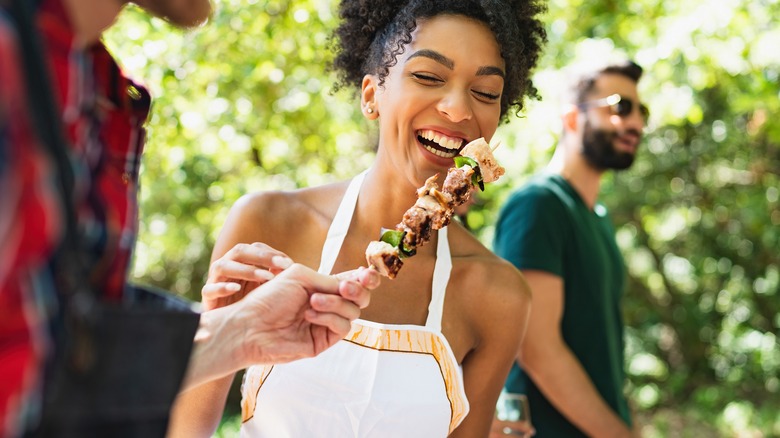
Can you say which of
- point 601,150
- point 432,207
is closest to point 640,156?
point 601,150

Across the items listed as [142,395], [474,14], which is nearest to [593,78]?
[474,14]

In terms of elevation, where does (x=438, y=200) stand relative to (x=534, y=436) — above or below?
above

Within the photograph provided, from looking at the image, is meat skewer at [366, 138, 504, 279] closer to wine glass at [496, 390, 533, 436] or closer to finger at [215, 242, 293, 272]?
finger at [215, 242, 293, 272]

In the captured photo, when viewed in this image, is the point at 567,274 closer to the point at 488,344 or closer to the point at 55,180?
the point at 488,344

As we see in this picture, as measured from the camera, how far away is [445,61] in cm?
274

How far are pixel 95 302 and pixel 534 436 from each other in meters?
3.16

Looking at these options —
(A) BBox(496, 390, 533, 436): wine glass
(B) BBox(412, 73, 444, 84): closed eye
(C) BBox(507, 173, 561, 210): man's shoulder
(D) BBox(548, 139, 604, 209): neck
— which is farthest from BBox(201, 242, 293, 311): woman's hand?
(D) BBox(548, 139, 604, 209): neck

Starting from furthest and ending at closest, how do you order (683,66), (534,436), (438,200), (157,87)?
(683,66) → (157,87) → (534,436) → (438,200)

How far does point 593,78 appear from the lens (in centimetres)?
490

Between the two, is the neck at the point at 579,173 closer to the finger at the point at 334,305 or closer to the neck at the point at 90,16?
the finger at the point at 334,305

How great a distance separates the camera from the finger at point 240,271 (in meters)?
2.33

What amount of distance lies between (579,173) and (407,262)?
199 cm

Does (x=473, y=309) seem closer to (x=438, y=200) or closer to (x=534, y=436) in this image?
(x=438, y=200)

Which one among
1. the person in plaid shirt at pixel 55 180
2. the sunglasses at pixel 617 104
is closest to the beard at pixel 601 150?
the sunglasses at pixel 617 104
